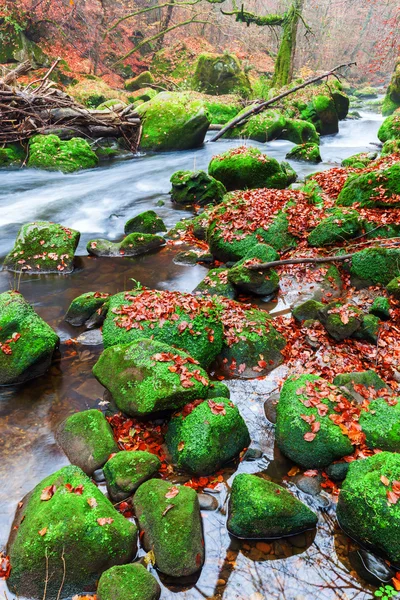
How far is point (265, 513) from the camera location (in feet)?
12.0

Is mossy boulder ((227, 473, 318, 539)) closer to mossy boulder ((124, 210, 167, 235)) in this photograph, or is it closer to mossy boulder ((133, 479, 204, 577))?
mossy boulder ((133, 479, 204, 577))

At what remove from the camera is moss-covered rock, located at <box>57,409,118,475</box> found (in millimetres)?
4410

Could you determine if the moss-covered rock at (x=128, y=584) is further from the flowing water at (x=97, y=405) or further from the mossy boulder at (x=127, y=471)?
the mossy boulder at (x=127, y=471)

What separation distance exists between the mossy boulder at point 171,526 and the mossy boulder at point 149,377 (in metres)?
0.97

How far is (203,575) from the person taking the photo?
11.5ft

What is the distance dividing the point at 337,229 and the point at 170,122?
1181 centimetres

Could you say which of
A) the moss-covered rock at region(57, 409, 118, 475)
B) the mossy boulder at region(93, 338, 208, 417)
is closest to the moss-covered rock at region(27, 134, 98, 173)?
the mossy boulder at region(93, 338, 208, 417)

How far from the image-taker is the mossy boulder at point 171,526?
11.3 ft

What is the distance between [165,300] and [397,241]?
15.7 ft

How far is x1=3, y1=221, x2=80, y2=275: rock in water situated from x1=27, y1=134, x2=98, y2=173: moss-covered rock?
7.03 metres

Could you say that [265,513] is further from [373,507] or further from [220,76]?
[220,76]

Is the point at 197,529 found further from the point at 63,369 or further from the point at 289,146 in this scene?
the point at 289,146

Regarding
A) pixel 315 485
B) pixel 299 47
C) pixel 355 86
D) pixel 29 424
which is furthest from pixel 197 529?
pixel 355 86

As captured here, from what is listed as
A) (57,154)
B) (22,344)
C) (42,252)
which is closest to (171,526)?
(22,344)
